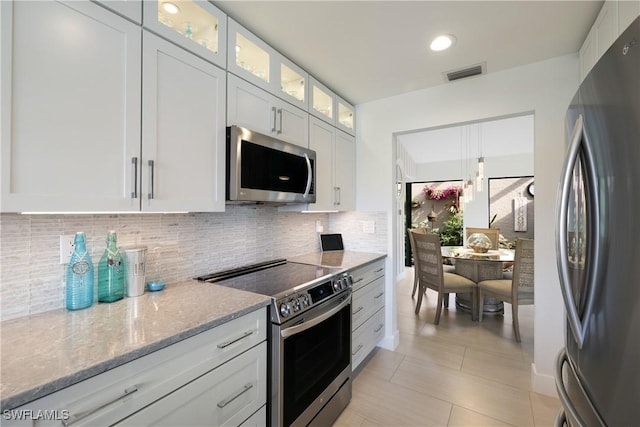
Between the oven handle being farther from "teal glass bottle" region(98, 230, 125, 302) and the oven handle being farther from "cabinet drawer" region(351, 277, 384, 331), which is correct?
"teal glass bottle" region(98, 230, 125, 302)

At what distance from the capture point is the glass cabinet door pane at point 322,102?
2.37 meters

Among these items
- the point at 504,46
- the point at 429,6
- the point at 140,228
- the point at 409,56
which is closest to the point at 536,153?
the point at 504,46

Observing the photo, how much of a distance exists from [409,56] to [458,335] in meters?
2.79

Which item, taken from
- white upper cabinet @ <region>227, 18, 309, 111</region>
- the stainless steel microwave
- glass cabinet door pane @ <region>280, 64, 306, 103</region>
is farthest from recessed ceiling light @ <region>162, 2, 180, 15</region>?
glass cabinet door pane @ <region>280, 64, 306, 103</region>

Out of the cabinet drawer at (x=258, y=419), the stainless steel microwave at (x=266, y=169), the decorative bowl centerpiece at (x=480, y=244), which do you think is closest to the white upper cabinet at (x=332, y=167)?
the stainless steel microwave at (x=266, y=169)

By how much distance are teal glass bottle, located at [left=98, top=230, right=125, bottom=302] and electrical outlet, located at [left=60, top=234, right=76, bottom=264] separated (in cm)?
12

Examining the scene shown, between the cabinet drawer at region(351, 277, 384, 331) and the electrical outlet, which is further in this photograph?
the cabinet drawer at region(351, 277, 384, 331)


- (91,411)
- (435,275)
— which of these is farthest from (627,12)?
(435,275)

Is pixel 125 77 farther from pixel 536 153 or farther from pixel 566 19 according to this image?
pixel 536 153

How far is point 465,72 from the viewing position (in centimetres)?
218

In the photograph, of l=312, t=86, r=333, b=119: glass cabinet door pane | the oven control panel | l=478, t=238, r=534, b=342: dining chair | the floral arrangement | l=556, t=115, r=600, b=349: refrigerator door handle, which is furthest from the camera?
the floral arrangement

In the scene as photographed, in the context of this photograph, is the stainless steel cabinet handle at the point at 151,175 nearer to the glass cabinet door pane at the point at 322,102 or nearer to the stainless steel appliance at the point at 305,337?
the stainless steel appliance at the point at 305,337

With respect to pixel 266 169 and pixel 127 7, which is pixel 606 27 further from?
pixel 127 7

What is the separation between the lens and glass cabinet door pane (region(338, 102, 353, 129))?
2.67 metres
